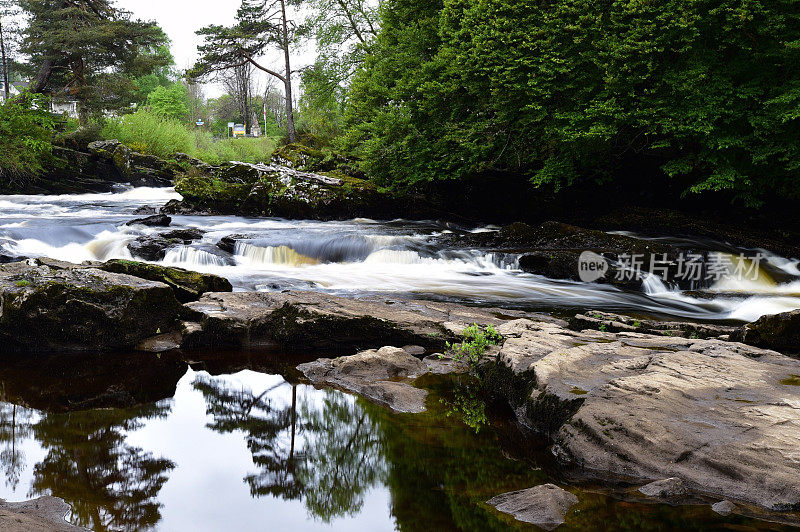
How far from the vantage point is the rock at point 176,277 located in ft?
23.8

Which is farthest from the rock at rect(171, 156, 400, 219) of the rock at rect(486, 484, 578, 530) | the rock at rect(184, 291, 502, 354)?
the rock at rect(486, 484, 578, 530)

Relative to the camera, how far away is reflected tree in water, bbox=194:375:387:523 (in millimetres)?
3256

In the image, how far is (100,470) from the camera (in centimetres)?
330

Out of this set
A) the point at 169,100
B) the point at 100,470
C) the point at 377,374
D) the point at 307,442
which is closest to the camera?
the point at 100,470

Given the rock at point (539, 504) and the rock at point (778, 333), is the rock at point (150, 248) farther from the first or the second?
the rock at point (778, 333)

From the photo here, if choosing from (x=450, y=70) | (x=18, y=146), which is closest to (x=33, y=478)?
(x=450, y=70)

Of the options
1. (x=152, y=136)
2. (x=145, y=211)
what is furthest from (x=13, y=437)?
(x=152, y=136)

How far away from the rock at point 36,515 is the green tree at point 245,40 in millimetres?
29152

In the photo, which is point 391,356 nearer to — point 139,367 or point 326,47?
point 139,367

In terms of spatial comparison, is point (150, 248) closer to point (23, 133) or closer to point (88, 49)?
point (23, 133)

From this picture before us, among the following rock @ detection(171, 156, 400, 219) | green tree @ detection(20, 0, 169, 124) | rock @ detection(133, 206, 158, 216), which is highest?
green tree @ detection(20, 0, 169, 124)

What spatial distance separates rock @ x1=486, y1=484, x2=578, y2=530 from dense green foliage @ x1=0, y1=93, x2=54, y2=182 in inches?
972

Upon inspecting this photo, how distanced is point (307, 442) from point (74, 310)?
12.0ft

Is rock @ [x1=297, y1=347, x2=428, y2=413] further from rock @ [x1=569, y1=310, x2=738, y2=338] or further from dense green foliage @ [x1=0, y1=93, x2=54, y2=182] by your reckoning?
dense green foliage @ [x1=0, y1=93, x2=54, y2=182]
